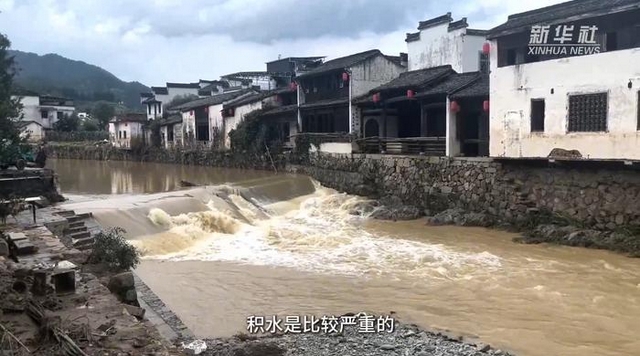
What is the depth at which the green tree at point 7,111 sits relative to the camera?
1262 cm

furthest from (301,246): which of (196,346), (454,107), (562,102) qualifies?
(454,107)

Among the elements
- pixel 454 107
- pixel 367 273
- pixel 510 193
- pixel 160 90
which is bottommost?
pixel 367 273

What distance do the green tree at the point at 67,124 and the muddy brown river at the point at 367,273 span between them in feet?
147

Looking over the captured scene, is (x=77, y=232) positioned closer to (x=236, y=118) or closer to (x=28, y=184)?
(x=28, y=184)

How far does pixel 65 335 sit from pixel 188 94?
2216 inches

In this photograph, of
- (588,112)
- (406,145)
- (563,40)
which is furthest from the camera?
(406,145)

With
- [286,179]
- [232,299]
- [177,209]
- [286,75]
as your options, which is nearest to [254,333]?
[232,299]

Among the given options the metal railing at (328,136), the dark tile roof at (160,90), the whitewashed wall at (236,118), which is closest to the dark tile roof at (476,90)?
the metal railing at (328,136)

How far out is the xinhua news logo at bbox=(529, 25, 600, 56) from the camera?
1559 centimetres

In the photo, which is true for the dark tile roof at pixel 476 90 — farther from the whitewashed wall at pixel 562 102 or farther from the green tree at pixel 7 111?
the green tree at pixel 7 111

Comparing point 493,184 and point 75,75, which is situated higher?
point 75,75

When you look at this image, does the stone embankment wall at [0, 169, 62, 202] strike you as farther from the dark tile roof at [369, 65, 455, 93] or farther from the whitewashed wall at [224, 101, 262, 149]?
the whitewashed wall at [224, 101, 262, 149]

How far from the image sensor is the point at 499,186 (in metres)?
18.2

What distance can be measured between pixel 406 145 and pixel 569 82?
826cm
